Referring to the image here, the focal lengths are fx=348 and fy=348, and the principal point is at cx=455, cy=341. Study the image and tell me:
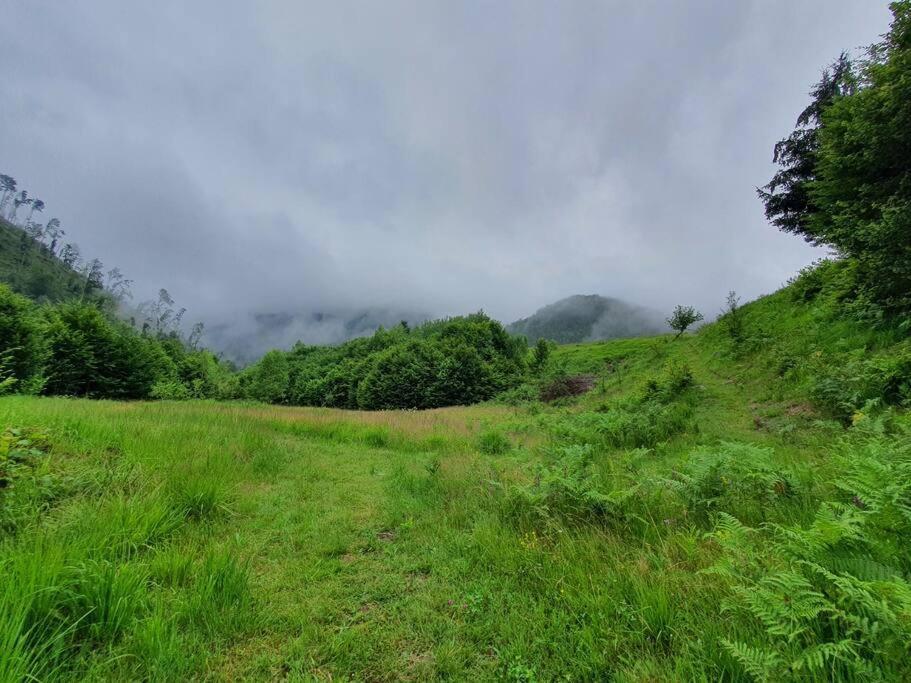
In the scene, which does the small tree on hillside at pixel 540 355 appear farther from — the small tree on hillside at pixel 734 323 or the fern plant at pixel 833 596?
the fern plant at pixel 833 596

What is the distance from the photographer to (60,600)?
2.40m

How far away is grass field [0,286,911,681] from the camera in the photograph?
1.98 m

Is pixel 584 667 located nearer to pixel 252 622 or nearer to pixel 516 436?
pixel 252 622

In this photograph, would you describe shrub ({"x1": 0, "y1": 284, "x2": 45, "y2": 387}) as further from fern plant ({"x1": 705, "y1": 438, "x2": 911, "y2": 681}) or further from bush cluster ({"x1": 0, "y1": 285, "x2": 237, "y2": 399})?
fern plant ({"x1": 705, "y1": 438, "x2": 911, "y2": 681})

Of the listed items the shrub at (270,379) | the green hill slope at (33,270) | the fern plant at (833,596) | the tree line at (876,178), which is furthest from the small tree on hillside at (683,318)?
the green hill slope at (33,270)

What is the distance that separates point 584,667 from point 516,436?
29.4 ft

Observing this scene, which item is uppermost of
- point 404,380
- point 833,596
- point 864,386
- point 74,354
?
point 74,354

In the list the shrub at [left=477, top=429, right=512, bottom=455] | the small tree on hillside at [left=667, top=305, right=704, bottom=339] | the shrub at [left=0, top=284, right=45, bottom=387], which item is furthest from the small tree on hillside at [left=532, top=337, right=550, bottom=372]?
the shrub at [left=0, top=284, right=45, bottom=387]

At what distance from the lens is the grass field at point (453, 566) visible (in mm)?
1983

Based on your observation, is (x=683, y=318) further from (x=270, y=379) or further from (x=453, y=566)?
(x=270, y=379)

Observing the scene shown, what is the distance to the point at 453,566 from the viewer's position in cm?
367

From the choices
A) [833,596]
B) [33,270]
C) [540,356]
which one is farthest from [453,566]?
[33,270]

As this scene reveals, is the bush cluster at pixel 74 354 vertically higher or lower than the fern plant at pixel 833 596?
higher

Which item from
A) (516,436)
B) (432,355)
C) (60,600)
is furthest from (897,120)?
(432,355)
